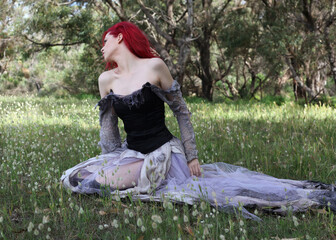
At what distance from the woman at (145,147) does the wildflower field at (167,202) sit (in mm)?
209

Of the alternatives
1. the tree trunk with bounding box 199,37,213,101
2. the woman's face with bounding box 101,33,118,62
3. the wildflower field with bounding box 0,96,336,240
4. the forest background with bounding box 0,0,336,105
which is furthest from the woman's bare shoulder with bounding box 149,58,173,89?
the tree trunk with bounding box 199,37,213,101

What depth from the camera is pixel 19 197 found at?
11.8 feet

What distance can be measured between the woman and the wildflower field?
209 mm

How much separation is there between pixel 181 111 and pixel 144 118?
405 millimetres

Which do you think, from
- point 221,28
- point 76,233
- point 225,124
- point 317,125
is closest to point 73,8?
point 221,28

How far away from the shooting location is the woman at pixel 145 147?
11.5ft

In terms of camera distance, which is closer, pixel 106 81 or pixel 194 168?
pixel 194 168

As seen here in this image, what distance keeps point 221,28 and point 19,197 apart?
40.9ft

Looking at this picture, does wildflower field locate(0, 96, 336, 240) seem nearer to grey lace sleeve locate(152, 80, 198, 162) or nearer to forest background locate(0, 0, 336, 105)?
grey lace sleeve locate(152, 80, 198, 162)

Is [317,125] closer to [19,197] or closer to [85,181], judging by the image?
[85,181]

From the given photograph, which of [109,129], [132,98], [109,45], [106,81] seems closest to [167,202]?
[132,98]

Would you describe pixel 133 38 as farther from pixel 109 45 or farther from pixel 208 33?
pixel 208 33

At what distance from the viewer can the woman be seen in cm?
350

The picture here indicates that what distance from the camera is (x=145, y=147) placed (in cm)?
369
